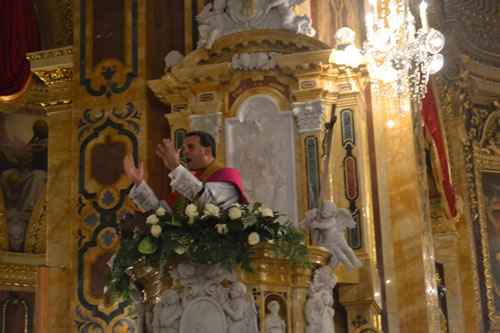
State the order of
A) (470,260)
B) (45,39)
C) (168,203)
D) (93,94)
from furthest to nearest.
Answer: (470,260)
(45,39)
(93,94)
(168,203)

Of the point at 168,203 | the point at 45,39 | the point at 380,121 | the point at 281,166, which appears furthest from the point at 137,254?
the point at 45,39

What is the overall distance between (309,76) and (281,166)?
78cm

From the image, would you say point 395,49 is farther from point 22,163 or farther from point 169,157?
point 22,163

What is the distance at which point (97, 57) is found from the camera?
8.45 metres

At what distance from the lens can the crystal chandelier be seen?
778cm

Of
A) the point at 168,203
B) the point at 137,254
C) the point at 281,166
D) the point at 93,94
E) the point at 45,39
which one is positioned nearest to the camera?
the point at 137,254

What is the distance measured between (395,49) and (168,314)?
3.78 m

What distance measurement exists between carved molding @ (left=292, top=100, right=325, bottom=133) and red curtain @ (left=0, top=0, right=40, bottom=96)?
3726 millimetres

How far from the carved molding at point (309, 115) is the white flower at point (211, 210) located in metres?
2.32

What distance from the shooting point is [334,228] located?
6.62 meters

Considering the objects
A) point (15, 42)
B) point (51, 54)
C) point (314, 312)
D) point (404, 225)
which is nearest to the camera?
point (314, 312)

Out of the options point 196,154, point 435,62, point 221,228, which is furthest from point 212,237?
point 435,62

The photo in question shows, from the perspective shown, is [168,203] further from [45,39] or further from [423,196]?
[45,39]

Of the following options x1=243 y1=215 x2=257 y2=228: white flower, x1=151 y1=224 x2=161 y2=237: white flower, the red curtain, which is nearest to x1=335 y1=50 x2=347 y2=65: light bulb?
x1=243 y1=215 x2=257 y2=228: white flower
